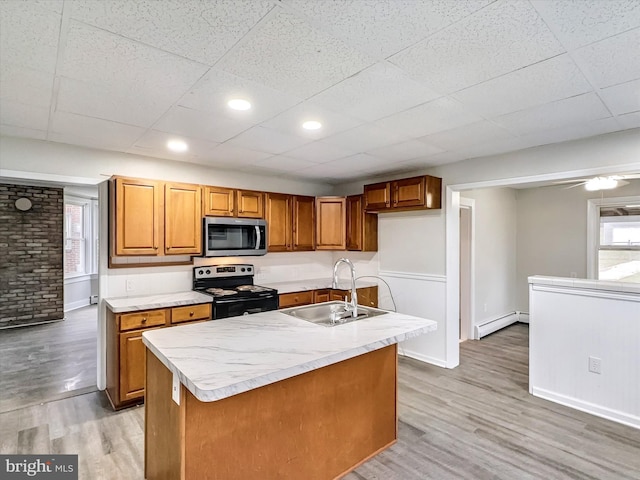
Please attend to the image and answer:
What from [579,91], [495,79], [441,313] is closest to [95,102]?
[495,79]

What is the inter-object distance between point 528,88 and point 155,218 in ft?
10.8

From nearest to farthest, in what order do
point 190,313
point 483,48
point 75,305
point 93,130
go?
point 483,48, point 93,130, point 190,313, point 75,305

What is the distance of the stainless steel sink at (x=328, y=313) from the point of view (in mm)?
2715

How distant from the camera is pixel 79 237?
751 centimetres

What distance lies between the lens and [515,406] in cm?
Result: 316

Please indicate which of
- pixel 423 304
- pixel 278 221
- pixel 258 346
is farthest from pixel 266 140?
pixel 423 304

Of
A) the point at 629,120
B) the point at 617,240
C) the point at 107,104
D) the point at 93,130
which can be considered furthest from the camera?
the point at 617,240

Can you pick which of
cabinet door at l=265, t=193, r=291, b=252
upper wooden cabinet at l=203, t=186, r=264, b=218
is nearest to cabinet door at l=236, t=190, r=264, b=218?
upper wooden cabinet at l=203, t=186, r=264, b=218

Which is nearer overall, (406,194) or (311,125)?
(311,125)

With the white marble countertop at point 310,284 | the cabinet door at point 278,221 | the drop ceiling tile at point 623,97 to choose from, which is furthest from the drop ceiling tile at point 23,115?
the drop ceiling tile at point 623,97

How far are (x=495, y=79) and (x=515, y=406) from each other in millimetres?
2805

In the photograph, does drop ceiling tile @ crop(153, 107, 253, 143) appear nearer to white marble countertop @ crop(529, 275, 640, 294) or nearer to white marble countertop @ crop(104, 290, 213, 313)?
white marble countertop @ crop(104, 290, 213, 313)

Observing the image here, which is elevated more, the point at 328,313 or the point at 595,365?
the point at 328,313

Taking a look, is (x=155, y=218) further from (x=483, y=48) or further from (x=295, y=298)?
(x=483, y=48)
